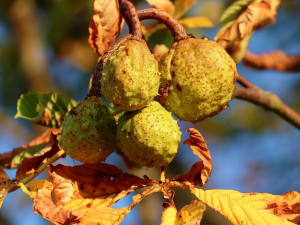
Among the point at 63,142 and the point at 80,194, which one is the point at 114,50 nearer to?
the point at 63,142

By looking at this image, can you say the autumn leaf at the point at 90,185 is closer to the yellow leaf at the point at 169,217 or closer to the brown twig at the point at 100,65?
the yellow leaf at the point at 169,217

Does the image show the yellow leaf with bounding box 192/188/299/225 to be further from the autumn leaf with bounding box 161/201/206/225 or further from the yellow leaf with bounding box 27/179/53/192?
the yellow leaf with bounding box 27/179/53/192

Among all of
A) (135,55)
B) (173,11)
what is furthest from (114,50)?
(173,11)

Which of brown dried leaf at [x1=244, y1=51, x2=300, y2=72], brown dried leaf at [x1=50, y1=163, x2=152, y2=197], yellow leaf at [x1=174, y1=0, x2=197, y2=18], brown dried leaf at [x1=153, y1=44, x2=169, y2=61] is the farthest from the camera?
brown dried leaf at [x1=244, y1=51, x2=300, y2=72]

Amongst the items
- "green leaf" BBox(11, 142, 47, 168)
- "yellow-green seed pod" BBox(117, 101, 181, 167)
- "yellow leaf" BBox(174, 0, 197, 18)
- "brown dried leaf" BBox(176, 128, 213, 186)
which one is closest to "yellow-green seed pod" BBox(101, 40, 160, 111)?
"yellow-green seed pod" BBox(117, 101, 181, 167)

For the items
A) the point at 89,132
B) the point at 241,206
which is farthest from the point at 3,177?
the point at 241,206

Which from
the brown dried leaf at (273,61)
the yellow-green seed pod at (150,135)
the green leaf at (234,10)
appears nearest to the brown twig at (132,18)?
the yellow-green seed pod at (150,135)
